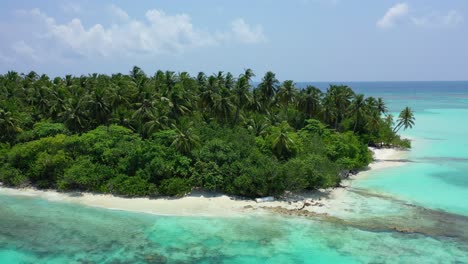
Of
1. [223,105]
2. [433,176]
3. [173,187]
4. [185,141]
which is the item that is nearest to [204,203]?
[173,187]

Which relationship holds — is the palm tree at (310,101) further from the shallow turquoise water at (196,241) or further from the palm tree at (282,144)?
the shallow turquoise water at (196,241)

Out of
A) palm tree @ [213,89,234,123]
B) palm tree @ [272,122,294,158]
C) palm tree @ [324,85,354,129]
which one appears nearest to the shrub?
palm tree @ [272,122,294,158]

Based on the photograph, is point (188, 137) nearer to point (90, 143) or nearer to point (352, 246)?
point (90, 143)

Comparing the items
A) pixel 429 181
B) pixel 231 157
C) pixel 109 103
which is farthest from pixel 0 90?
pixel 429 181

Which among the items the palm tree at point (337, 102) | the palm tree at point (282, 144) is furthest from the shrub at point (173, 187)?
the palm tree at point (337, 102)

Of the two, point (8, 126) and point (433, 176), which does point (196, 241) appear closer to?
point (8, 126)

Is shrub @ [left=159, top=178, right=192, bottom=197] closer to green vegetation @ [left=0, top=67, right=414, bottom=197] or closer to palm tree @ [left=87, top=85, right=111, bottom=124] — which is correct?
green vegetation @ [left=0, top=67, right=414, bottom=197]
